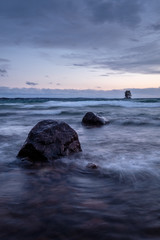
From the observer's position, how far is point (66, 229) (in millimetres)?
1791

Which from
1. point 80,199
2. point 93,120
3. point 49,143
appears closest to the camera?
point 80,199

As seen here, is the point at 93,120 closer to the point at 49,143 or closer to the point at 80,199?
the point at 49,143

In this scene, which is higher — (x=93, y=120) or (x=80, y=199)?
(x=93, y=120)

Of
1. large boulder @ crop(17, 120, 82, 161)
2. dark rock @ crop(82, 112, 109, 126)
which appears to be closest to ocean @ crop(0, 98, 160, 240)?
large boulder @ crop(17, 120, 82, 161)

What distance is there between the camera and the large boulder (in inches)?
152

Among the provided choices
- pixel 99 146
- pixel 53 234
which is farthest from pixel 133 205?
pixel 99 146

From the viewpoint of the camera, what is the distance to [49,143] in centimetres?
399

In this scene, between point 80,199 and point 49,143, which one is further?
point 49,143

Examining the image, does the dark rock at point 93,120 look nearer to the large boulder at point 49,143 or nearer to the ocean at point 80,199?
the large boulder at point 49,143

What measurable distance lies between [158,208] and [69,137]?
2518 millimetres

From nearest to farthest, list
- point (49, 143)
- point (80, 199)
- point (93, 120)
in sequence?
point (80, 199)
point (49, 143)
point (93, 120)

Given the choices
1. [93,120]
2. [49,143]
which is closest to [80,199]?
[49,143]

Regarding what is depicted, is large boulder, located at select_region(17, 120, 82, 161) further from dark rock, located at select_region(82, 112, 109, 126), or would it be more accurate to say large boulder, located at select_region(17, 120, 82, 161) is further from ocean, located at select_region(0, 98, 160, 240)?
dark rock, located at select_region(82, 112, 109, 126)

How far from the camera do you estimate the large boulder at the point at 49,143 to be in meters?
3.86
